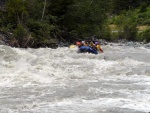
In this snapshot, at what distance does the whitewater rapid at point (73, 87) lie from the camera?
8688mm

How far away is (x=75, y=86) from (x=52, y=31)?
17718mm

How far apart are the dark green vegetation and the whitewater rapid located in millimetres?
7916

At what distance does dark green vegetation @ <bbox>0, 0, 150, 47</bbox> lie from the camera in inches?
952

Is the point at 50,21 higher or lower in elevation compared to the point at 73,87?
lower

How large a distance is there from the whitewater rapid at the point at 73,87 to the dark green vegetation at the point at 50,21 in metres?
7.92

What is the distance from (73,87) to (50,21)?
18.2m

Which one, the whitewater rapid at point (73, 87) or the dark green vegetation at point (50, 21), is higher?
the whitewater rapid at point (73, 87)

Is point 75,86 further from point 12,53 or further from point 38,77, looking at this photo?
point 12,53

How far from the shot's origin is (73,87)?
430 inches

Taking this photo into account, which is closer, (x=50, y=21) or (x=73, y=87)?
(x=73, y=87)

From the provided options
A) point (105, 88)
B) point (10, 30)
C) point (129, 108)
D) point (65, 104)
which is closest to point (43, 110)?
point (65, 104)

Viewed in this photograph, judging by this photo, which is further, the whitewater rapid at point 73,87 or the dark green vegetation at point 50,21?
the dark green vegetation at point 50,21

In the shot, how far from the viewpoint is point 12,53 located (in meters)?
17.5

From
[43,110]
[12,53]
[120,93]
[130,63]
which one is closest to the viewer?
[43,110]
